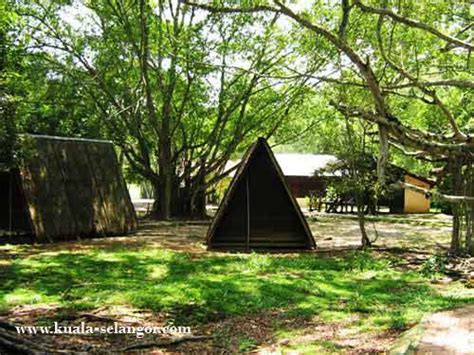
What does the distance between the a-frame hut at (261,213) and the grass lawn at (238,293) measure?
108cm

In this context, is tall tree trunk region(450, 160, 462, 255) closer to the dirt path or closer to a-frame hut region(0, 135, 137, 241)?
the dirt path

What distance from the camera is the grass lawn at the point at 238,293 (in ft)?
20.0

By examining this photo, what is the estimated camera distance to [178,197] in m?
24.5

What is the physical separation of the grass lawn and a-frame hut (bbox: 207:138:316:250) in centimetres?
108

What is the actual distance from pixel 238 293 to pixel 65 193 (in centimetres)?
846

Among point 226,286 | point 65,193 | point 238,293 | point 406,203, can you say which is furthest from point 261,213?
point 406,203

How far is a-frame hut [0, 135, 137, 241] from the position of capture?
543 inches

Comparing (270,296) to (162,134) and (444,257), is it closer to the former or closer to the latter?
(444,257)

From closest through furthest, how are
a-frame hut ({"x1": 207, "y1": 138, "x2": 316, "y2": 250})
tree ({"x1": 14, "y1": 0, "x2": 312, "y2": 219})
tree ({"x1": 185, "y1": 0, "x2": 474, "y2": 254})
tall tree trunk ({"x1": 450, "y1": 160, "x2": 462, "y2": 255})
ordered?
tree ({"x1": 185, "y1": 0, "x2": 474, "y2": 254}), tall tree trunk ({"x1": 450, "y1": 160, "x2": 462, "y2": 255}), a-frame hut ({"x1": 207, "y1": 138, "x2": 316, "y2": 250}), tree ({"x1": 14, "y1": 0, "x2": 312, "y2": 219})

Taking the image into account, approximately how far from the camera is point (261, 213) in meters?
13.8

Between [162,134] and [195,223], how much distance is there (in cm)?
425

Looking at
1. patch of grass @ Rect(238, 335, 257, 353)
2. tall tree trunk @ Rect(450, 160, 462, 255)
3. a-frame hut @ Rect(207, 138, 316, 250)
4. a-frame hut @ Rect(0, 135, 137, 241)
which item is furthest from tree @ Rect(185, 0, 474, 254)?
a-frame hut @ Rect(0, 135, 137, 241)

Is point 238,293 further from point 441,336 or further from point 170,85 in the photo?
point 170,85

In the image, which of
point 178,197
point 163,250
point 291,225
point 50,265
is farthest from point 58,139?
point 178,197
